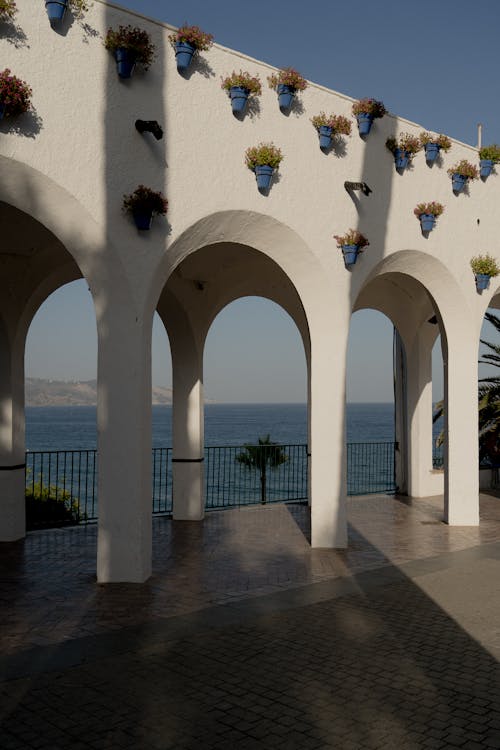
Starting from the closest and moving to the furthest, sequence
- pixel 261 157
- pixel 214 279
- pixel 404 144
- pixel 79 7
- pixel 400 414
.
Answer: pixel 79 7 → pixel 261 157 → pixel 404 144 → pixel 214 279 → pixel 400 414

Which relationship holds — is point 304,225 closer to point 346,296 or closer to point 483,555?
point 346,296

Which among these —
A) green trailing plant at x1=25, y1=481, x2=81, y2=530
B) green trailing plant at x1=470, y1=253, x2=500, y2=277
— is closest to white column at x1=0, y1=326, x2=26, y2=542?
green trailing plant at x1=25, y1=481, x2=81, y2=530

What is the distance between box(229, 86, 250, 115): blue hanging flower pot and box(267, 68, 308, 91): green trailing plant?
0.70 m

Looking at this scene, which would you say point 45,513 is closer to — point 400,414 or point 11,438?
point 11,438

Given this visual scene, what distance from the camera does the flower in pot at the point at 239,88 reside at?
33.1ft

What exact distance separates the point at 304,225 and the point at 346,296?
128 centimetres

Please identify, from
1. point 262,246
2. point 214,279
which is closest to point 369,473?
point 214,279

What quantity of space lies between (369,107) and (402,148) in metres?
1.01

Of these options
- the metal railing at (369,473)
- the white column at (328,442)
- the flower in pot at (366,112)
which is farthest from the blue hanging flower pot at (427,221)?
the metal railing at (369,473)

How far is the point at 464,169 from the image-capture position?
13219 mm

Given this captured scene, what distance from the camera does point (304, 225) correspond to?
11062 mm

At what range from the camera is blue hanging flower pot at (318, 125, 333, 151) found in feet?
36.6

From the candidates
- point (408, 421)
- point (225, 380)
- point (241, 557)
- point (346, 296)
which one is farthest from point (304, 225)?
point (225, 380)

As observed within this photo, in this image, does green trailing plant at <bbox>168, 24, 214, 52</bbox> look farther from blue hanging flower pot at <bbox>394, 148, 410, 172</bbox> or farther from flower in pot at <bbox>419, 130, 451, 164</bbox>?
flower in pot at <bbox>419, 130, 451, 164</bbox>
